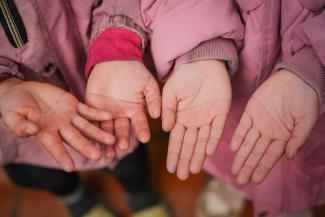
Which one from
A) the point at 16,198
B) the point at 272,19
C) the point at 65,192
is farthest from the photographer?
the point at 16,198

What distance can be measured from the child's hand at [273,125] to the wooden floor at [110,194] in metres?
0.46

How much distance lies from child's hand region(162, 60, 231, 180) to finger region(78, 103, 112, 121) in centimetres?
9

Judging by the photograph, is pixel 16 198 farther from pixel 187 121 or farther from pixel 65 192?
pixel 187 121

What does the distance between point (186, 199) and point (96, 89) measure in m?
0.51

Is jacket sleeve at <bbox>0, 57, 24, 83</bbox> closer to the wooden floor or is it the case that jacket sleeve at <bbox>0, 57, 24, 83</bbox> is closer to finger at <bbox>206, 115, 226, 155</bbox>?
finger at <bbox>206, 115, 226, 155</bbox>

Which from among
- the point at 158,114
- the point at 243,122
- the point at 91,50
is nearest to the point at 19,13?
the point at 91,50

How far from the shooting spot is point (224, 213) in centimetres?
92

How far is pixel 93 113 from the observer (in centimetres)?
56

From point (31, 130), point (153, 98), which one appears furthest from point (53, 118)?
point (153, 98)

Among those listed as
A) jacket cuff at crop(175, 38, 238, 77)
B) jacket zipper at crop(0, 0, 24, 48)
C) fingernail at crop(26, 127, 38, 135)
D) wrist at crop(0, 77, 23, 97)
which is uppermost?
jacket zipper at crop(0, 0, 24, 48)

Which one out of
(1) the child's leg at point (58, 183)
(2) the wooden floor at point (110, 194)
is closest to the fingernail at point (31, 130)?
(1) the child's leg at point (58, 183)

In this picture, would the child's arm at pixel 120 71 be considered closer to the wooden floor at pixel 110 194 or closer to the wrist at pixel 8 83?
the wrist at pixel 8 83

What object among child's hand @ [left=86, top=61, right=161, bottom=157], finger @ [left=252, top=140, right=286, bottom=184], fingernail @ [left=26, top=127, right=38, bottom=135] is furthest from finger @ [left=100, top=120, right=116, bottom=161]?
finger @ [left=252, top=140, right=286, bottom=184]

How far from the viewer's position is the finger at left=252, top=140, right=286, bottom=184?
1.73 ft
